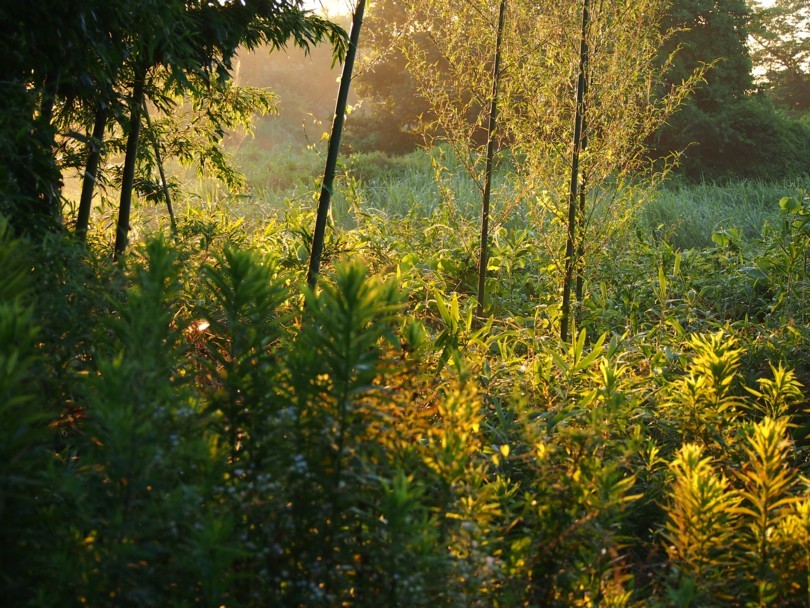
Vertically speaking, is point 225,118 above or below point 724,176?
below

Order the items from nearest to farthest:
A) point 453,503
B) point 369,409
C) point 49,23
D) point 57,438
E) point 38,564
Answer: point 38,564
point 369,409
point 453,503
point 57,438
point 49,23

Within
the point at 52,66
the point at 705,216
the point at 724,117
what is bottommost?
the point at 52,66

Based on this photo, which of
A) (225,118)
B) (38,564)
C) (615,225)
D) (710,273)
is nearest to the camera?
(38,564)

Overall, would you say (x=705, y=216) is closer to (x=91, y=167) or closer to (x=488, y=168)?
(x=488, y=168)

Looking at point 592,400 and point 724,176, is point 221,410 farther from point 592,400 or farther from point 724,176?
point 724,176

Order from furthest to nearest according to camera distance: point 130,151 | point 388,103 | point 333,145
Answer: point 388,103 → point 130,151 → point 333,145

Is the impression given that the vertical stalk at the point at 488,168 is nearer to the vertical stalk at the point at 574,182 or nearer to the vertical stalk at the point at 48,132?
the vertical stalk at the point at 574,182

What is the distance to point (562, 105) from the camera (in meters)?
4.98

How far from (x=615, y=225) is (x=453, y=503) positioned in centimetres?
378

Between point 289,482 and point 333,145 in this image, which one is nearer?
point 289,482

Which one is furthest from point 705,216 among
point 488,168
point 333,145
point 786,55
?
point 786,55

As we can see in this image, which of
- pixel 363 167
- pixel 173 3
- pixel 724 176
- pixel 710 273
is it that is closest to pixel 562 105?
pixel 710 273

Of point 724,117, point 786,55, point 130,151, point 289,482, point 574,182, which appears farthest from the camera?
point 786,55

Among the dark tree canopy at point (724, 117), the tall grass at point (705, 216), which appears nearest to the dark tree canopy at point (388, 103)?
the dark tree canopy at point (724, 117)
